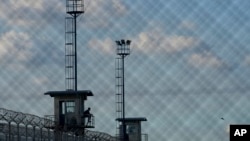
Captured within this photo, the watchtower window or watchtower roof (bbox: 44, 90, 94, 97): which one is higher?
watchtower roof (bbox: 44, 90, 94, 97)

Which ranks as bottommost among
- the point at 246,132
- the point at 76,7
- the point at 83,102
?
the point at 246,132

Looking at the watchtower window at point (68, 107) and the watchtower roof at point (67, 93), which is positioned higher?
the watchtower roof at point (67, 93)

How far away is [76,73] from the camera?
7219 cm

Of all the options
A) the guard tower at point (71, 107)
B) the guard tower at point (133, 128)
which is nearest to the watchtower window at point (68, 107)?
the guard tower at point (71, 107)

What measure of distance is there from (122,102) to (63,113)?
14.2 m

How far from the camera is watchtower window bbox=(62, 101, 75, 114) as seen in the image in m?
74.7

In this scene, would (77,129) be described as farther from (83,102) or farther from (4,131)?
(4,131)

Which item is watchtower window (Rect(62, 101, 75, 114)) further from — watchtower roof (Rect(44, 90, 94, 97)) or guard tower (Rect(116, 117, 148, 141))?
guard tower (Rect(116, 117, 148, 141))

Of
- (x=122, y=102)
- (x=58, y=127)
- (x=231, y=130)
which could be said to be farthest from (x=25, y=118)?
(x=122, y=102)

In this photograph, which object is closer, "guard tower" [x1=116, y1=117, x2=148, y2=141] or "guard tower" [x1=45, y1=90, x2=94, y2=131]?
"guard tower" [x1=45, y1=90, x2=94, y2=131]

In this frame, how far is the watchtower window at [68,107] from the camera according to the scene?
74.7 metres

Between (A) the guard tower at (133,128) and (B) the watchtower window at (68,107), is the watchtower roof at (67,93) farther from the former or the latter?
(A) the guard tower at (133,128)

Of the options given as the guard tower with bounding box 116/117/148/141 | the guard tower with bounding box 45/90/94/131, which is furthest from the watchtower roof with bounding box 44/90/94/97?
the guard tower with bounding box 116/117/148/141

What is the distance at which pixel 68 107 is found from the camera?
74938mm
